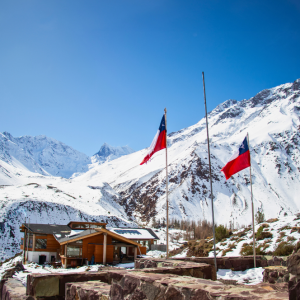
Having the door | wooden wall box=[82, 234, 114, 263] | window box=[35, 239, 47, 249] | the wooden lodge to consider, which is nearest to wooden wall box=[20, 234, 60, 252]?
the wooden lodge

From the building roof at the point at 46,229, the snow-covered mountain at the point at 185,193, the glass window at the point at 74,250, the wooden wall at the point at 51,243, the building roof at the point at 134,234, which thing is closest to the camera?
the glass window at the point at 74,250

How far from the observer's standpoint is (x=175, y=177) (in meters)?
173

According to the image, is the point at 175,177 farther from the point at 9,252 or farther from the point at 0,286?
the point at 0,286

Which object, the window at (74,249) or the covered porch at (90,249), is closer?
the covered porch at (90,249)

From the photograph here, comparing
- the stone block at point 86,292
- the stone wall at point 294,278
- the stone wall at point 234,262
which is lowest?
the stone wall at point 234,262

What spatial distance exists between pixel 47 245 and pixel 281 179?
151508mm

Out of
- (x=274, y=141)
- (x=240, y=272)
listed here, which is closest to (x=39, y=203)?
(x=240, y=272)

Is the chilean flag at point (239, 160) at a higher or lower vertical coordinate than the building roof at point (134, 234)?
higher

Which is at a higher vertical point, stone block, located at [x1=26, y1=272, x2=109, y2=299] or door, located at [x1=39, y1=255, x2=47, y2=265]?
stone block, located at [x1=26, y1=272, x2=109, y2=299]

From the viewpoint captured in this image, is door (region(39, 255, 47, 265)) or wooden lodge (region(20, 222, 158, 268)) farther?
door (region(39, 255, 47, 265))

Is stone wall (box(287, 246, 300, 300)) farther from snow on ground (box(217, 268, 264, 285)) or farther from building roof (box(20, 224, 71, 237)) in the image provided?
building roof (box(20, 224, 71, 237))

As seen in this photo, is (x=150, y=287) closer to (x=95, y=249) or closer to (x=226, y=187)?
(x=95, y=249)

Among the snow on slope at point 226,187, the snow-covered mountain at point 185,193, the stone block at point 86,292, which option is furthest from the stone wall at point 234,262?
the snow on slope at point 226,187

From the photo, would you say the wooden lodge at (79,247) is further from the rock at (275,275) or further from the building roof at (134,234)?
the rock at (275,275)
